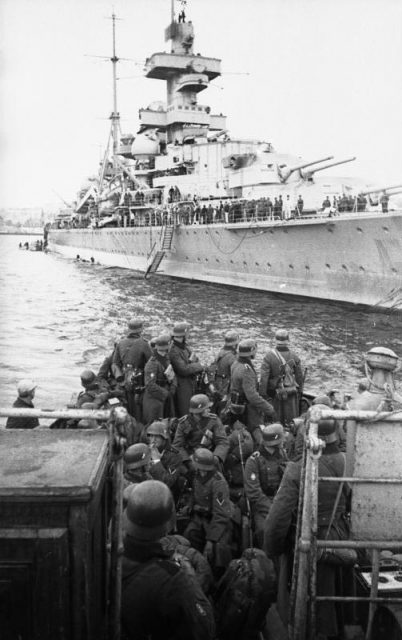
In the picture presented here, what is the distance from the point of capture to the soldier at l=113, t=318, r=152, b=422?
23.7ft

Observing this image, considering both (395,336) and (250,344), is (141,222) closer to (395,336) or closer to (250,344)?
(395,336)

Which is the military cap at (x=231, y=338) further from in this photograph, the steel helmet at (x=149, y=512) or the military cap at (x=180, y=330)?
the steel helmet at (x=149, y=512)

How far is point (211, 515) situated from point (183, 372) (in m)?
3.06

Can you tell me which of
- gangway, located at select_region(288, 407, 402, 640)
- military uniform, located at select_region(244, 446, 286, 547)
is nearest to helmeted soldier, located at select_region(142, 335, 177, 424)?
military uniform, located at select_region(244, 446, 286, 547)

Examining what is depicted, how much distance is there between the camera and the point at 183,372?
7070mm

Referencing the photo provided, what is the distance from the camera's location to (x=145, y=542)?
2.45m

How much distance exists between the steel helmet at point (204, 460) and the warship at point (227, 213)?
1606 cm

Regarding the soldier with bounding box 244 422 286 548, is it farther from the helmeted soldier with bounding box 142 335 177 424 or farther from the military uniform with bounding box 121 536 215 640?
the helmeted soldier with bounding box 142 335 177 424

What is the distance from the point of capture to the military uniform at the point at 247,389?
249 inches

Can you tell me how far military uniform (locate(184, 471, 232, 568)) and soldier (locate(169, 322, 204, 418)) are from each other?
2.90 meters

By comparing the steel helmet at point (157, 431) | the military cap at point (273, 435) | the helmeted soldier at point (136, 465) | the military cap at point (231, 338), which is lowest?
the helmeted soldier at point (136, 465)

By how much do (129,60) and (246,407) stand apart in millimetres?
47671

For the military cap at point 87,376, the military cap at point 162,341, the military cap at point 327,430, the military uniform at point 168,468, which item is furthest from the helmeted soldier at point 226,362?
the military cap at point 327,430

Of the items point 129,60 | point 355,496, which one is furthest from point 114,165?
point 355,496
